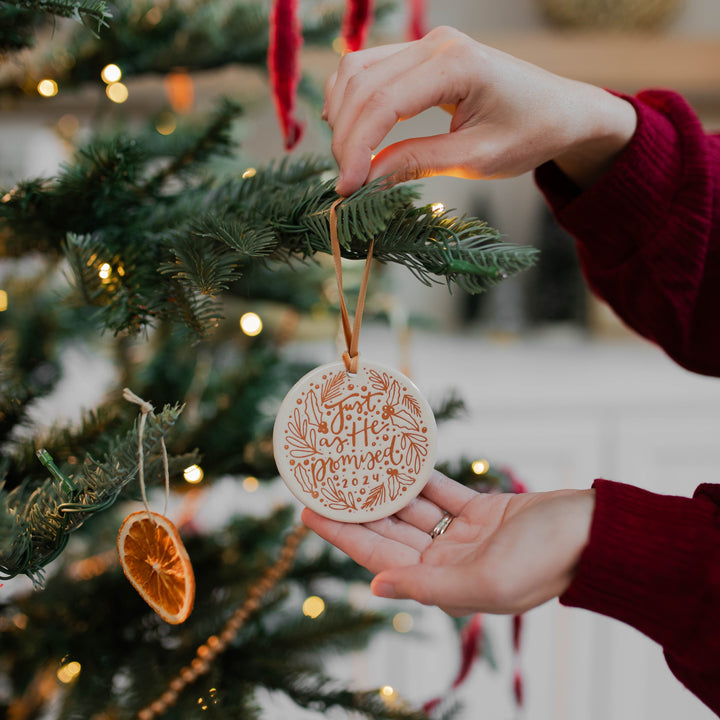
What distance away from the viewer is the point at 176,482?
0.53 metres

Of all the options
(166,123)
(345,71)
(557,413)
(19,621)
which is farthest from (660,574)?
(557,413)

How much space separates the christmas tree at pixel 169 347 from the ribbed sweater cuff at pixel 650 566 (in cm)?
17

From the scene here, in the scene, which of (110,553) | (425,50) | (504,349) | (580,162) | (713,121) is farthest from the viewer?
(713,121)

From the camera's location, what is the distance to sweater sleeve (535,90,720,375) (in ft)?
1.88

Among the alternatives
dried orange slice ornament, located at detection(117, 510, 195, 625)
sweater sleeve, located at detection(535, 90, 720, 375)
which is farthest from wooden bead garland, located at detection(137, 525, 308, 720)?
sweater sleeve, located at detection(535, 90, 720, 375)

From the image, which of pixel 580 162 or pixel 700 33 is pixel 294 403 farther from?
pixel 700 33

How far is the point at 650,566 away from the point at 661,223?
1.10 ft

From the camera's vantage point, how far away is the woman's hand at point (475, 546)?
1.30 ft

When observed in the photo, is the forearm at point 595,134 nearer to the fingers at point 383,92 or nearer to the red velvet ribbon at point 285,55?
the fingers at point 383,92

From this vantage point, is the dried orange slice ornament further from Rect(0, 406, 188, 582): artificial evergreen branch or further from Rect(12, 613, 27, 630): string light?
Rect(12, 613, 27, 630): string light

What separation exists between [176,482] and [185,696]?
0.59ft

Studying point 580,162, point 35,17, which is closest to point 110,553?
point 35,17

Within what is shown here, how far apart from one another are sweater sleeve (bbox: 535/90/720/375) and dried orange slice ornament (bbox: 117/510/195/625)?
474 millimetres

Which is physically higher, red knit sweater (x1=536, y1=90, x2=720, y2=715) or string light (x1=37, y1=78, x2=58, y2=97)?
string light (x1=37, y1=78, x2=58, y2=97)
